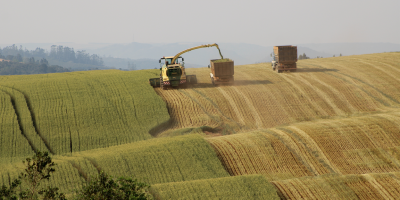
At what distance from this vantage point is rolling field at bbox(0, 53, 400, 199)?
18.3 metres

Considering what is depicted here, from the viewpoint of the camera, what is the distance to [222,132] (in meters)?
28.8

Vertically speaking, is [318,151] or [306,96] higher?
[306,96]

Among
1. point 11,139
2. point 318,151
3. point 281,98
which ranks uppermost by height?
point 281,98

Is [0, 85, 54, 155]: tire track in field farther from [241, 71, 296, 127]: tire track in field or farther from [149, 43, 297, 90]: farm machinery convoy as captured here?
[241, 71, 296, 127]: tire track in field

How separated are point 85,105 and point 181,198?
19665mm

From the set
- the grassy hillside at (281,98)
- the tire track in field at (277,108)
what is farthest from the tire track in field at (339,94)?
the tire track in field at (277,108)

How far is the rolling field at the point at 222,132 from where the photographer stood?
60.2 ft

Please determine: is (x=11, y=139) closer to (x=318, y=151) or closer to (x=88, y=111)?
(x=88, y=111)

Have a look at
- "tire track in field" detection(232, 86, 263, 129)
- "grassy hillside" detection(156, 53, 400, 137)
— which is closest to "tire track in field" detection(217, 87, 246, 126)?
"grassy hillside" detection(156, 53, 400, 137)

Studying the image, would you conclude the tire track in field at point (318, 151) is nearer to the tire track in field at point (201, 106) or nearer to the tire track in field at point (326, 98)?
the tire track in field at point (201, 106)

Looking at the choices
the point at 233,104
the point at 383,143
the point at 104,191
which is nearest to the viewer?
the point at 104,191

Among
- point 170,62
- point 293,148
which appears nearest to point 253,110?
point 293,148

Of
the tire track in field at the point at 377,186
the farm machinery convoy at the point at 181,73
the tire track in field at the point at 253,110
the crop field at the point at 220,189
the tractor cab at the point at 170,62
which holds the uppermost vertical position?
the tractor cab at the point at 170,62

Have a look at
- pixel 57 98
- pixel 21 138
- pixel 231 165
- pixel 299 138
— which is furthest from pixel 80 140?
pixel 299 138
